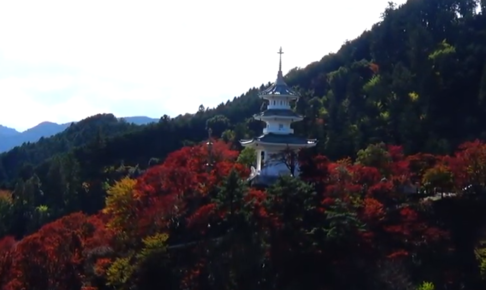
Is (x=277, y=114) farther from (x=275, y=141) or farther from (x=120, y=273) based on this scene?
(x=120, y=273)

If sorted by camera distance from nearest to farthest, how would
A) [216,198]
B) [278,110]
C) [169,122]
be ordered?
1. [216,198]
2. [278,110]
3. [169,122]

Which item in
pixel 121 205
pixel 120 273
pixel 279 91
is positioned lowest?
pixel 120 273

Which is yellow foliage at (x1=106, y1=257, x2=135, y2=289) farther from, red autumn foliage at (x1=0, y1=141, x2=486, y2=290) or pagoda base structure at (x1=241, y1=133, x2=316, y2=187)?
pagoda base structure at (x1=241, y1=133, x2=316, y2=187)

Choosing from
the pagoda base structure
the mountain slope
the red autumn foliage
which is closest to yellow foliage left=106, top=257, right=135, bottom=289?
the red autumn foliage

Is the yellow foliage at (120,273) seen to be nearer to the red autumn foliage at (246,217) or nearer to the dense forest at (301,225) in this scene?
the dense forest at (301,225)

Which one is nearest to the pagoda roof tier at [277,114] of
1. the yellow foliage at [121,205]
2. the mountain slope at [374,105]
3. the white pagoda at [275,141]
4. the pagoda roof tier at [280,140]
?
the white pagoda at [275,141]

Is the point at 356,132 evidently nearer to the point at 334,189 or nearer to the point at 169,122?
the point at 334,189

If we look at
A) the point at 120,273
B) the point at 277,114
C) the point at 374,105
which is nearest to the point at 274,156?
the point at 277,114

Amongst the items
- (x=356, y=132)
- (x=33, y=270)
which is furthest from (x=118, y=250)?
(x=356, y=132)
